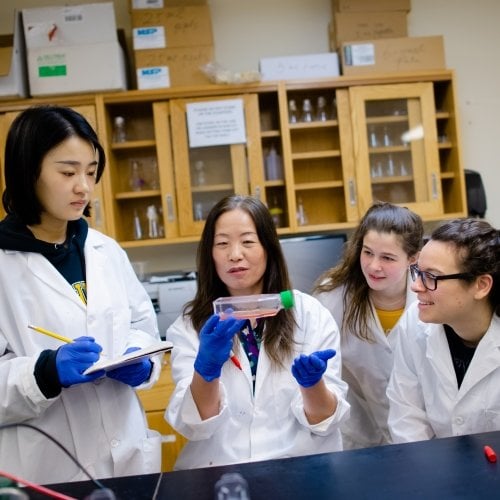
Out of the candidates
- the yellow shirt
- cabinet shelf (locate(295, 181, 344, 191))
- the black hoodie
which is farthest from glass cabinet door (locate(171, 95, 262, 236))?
the black hoodie

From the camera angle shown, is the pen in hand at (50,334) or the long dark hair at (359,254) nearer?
the pen in hand at (50,334)

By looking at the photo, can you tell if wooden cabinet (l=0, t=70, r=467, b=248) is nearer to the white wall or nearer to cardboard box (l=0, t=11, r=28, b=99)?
cardboard box (l=0, t=11, r=28, b=99)

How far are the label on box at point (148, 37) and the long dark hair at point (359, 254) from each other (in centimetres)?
143

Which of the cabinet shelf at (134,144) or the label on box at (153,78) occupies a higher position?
the label on box at (153,78)

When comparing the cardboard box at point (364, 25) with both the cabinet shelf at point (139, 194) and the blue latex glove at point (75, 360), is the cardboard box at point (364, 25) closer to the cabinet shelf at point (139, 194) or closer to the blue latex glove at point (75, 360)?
the cabinet shelf at point (139, 194)

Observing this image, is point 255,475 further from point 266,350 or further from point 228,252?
point 228,252

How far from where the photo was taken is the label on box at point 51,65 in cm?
231

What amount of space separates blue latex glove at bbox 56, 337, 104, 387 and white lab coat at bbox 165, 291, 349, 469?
25 cm

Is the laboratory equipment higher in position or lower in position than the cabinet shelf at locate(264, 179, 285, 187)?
lower

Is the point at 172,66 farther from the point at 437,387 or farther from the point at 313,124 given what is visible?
the point at 437,387

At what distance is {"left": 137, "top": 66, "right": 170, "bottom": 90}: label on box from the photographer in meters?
2.42

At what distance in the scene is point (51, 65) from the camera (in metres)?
2.32

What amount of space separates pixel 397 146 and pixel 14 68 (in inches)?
75.6

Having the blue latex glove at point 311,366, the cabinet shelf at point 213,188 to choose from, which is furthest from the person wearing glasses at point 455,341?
the cabinet shelf at point 213,188
